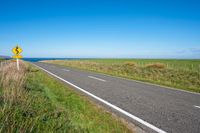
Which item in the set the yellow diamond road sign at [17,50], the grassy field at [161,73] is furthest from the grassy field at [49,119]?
the yellow diamond road sign at [17,50]

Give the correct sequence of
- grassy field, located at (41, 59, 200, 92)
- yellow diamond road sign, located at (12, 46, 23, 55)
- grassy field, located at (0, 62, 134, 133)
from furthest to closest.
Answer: yellow diamond road sign, located at (12, 46, 23, 55)
grassy field, located at (41, 59, 200, 92)
grassy field, located at (0, 62, 134, 133)

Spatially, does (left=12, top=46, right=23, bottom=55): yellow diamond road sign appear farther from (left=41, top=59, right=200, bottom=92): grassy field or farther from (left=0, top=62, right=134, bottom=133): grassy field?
(left=0, top=62, right=134, bottom=133): grassy field

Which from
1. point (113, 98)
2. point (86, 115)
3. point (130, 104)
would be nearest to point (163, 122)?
point (130, 104)

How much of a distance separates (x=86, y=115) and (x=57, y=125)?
1240mm

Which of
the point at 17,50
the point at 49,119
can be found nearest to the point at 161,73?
the point at 17,50

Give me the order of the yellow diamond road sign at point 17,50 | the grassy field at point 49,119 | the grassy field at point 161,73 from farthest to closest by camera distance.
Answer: the yellow diamond road sign at point 17,50, the grassy field at point 161,73, the grassy field at point 49,119

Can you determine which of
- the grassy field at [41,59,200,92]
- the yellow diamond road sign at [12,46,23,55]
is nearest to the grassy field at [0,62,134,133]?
the grassy field at [41,59,200,92]

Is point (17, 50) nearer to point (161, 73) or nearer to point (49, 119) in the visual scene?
point (49, 119)

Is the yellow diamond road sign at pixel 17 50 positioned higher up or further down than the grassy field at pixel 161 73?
higher up

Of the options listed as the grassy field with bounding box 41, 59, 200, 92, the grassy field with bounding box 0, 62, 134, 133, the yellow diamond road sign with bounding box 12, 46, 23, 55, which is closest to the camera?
the grassy field with bounding box 0, 62, 134, 133

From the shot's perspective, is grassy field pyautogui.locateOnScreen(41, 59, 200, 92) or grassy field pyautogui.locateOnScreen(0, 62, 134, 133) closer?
grassy field pyautogui.locateOnScreen(0, 62, 134, 133)

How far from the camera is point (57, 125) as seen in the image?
10.6ft

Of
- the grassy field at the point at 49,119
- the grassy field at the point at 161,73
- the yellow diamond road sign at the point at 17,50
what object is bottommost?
the grassy field at the point at 161,73

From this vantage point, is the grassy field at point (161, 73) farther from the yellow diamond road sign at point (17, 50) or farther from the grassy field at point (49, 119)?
the yellow diamond road sign at point (17, 50)
